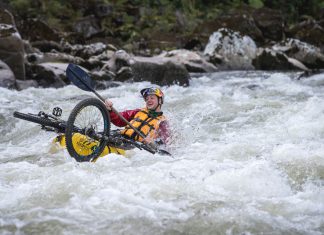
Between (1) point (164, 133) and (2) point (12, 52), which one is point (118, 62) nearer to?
(2) point (12, 52)

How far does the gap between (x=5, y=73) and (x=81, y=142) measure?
697 centimetres

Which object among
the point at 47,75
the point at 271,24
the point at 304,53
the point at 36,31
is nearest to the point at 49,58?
the point at 47,75

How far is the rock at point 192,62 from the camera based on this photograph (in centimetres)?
1639

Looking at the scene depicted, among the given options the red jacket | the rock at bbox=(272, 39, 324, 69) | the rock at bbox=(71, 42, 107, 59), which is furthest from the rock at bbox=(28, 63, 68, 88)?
the rock at bbox=(272, 39, 324, 69)

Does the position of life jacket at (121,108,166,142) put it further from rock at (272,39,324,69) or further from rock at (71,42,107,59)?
rock at (272,39,324,69)

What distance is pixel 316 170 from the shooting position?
519 cm

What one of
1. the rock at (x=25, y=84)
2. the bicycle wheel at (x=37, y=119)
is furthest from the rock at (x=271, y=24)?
the bicycle wheel at (x=37, y=119)

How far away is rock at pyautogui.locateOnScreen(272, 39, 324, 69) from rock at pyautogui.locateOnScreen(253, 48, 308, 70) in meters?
0.77

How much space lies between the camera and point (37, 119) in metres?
4.95

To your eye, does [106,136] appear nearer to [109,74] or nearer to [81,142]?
[81,142]

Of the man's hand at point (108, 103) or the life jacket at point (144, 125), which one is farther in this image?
the life jacket at point (144, 125)

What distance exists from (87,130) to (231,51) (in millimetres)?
13980

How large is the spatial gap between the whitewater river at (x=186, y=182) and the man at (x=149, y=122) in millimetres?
220

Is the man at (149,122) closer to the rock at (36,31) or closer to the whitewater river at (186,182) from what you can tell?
the whitewater river at (186,182)
